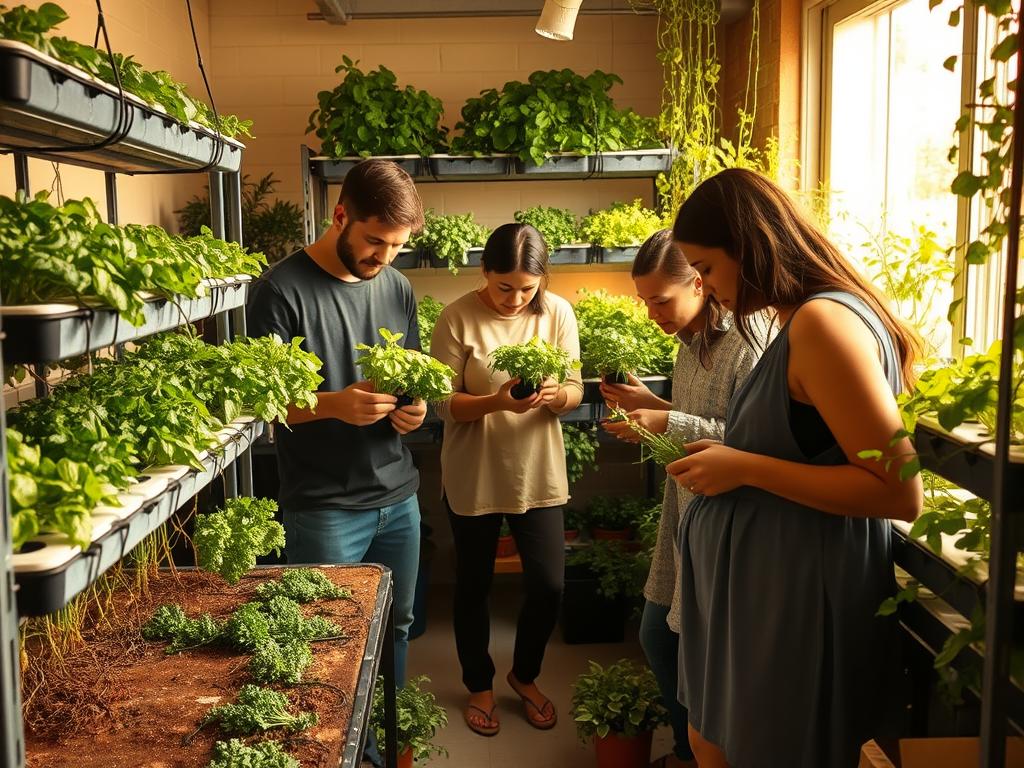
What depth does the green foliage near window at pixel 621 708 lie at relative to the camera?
3070 millimetres

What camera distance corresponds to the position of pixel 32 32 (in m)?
1.31

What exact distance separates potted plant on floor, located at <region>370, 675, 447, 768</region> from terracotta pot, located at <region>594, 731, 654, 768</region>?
0.54 m

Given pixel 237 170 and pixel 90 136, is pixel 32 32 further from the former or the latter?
pixel 237 170

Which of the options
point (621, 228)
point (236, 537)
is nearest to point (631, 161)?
point (621, 228)

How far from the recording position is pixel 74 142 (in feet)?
6.39

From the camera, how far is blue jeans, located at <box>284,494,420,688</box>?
2.79 meters

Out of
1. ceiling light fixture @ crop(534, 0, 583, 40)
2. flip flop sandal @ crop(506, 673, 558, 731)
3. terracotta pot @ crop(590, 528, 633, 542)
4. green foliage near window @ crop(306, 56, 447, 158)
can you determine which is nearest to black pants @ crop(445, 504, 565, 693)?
flip flop sandal @ crop(506, 673, 558, 731)

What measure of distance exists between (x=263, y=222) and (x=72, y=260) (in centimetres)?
338

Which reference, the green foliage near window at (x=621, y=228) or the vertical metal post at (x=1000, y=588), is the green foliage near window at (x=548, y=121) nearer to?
the green foliage near window at (x=621, y=228)

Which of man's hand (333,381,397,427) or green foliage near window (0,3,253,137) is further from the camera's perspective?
man's hand (333,381,397,427)

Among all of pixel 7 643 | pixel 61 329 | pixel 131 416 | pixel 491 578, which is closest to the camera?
pixel 7 643

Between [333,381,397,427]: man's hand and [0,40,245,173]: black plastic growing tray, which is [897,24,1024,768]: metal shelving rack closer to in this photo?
[0,40,245,173]: black plastic growing tray

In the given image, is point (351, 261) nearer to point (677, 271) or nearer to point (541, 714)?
→ point (677, 271)

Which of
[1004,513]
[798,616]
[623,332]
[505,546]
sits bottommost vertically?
[505,546]
